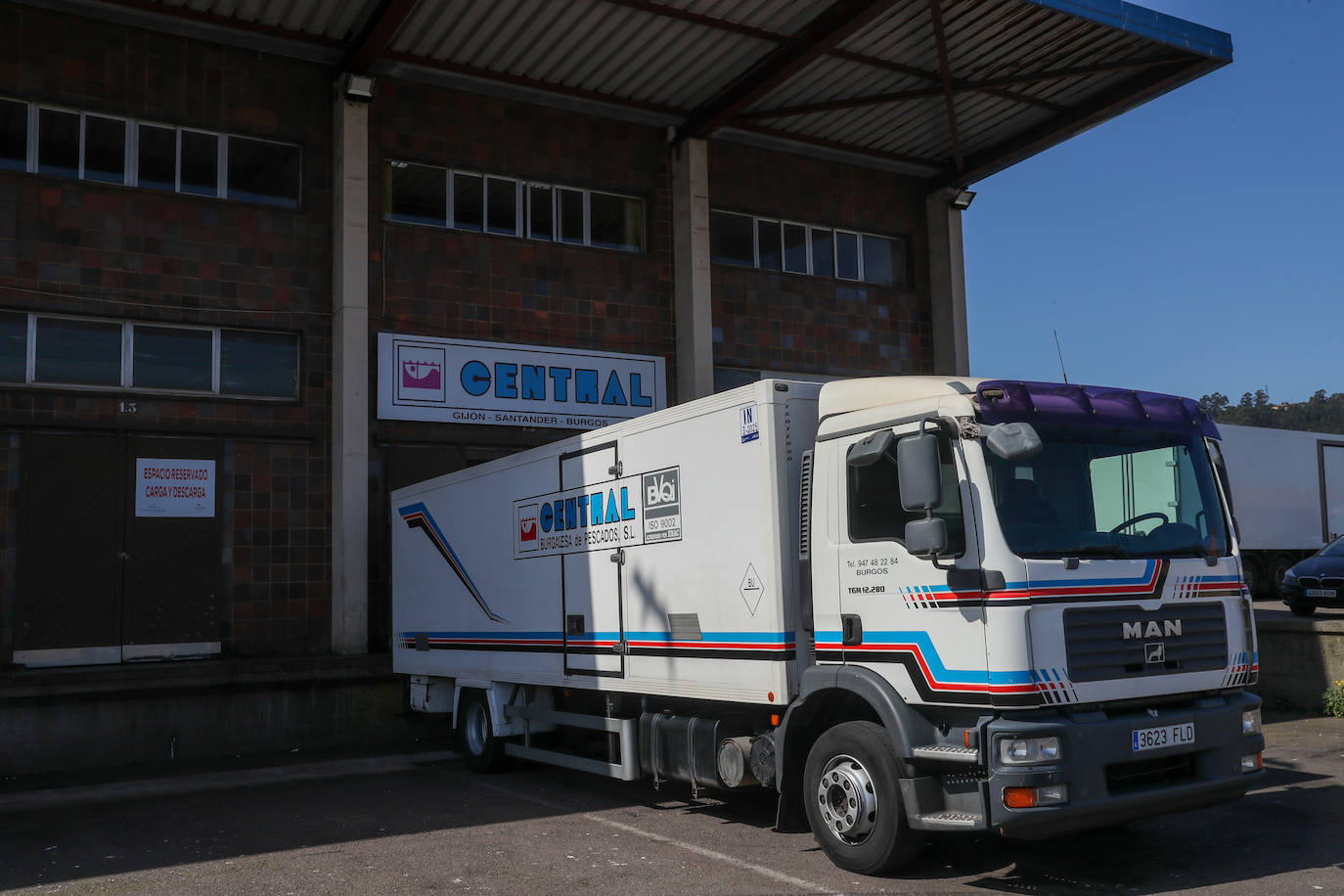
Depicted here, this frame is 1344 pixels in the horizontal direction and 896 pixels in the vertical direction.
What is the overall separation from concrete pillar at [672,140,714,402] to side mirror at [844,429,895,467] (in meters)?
11.0

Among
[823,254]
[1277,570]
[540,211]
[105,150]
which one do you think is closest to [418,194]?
[540,211]

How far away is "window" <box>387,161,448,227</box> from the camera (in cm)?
1633

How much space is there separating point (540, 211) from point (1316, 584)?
1247 centimetres

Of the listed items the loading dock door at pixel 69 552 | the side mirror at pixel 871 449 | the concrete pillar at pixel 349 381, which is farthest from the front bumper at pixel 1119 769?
the loading dock door at pixel 69 552

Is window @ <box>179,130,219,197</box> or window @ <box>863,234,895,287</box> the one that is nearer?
window @ <box>179,130,219,197</box>

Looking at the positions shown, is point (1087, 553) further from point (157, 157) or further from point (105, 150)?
point (105, 150)

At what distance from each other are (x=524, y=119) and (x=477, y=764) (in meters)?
10.3

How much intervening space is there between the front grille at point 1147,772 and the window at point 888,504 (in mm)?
1496

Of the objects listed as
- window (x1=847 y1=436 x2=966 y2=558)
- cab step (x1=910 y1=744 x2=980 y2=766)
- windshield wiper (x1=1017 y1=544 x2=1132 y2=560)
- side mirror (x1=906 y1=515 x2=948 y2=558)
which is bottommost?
cab step (x1=910 y1=744 x2=980 y2=766)

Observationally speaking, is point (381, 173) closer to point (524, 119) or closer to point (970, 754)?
point (524, 119)

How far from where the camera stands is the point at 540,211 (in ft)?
57.3

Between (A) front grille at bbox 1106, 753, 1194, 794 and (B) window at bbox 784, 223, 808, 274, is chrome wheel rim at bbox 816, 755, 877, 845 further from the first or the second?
(B) window at bbox 784, 223, 808, 274

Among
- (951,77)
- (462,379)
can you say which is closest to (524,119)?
(462,379)

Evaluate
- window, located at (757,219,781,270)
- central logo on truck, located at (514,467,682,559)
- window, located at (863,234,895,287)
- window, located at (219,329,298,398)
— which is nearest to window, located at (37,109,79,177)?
window, located at (219,329,298,398)
